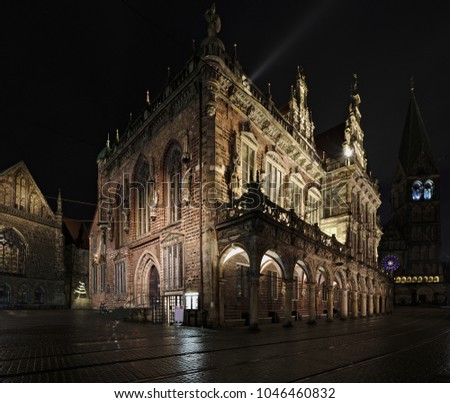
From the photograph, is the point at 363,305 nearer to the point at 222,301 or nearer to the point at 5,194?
the point at 222,301

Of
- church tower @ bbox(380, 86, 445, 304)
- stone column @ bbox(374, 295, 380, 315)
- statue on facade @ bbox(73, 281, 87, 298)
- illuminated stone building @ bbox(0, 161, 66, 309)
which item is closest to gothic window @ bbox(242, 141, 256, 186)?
stone column @ bbox(374, 295, 380, 315)

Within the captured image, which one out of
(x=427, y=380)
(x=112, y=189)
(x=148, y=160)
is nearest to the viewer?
(x=427, y=380)

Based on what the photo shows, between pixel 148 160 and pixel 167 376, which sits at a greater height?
pixel 148 160

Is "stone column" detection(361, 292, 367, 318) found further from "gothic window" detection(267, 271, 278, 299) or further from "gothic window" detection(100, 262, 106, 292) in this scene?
"gothic window" detection(100, 262, 106, 292)

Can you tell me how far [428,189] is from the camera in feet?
269

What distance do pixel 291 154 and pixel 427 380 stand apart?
2112cm

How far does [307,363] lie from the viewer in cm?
841

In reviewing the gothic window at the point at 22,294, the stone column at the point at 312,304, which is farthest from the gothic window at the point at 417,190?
the gothic window at the point at 22,294

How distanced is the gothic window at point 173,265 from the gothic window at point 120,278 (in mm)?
6266

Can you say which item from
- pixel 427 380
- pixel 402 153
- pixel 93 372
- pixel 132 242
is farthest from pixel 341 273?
pixel 402 153

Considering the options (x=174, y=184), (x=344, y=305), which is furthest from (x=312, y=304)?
(x=174, y=184)

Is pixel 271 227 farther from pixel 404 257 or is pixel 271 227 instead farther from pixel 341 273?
pixel 404 257

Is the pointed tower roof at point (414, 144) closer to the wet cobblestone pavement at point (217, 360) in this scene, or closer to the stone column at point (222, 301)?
the stone column at point (222, 301)

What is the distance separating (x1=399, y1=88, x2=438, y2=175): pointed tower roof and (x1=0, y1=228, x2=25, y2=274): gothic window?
75178 millimetres
